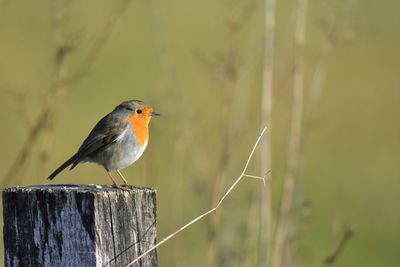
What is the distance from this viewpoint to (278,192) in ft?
45.5

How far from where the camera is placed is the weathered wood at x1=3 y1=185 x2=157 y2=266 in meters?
3.17

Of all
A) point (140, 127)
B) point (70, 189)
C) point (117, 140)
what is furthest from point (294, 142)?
point (70, 189)

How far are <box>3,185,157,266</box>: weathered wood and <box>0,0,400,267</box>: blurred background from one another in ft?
5.07

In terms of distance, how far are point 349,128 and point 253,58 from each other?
37.7 ft

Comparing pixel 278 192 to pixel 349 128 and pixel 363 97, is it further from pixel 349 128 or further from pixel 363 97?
pixel 363 97

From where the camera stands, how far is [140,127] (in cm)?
546

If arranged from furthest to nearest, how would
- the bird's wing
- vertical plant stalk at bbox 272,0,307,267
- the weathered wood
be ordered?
vertical plant stalk at bbox 272,0,307,267 < the bird's wing < the weathered wood

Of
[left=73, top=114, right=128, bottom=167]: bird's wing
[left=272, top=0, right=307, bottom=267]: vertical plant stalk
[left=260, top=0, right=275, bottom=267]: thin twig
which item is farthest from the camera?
[left=272, top=0, right=307, bottom=267]: vertical plant stalk

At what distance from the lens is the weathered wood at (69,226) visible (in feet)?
10.4

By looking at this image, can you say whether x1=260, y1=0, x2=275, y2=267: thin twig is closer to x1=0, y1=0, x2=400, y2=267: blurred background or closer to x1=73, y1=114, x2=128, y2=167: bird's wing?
x1=0, y1=0, x2=400, y2=267: blurred background

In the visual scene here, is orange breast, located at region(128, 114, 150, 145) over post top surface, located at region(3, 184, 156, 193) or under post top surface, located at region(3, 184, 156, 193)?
under

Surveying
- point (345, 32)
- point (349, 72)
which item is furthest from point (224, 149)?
point (349, 72)

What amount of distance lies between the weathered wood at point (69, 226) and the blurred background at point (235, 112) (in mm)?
1547

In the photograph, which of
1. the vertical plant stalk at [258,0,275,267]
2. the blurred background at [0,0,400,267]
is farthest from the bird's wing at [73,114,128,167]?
the vertical plant stalk at [258,0,275,267]
